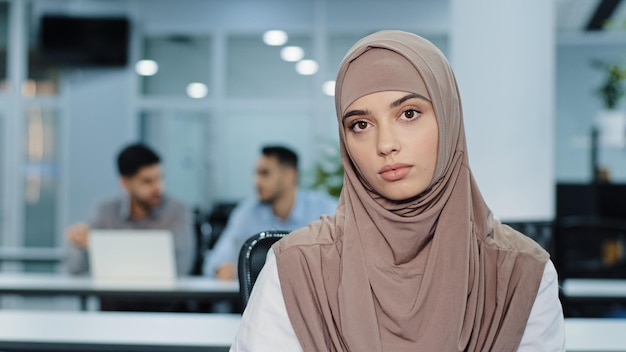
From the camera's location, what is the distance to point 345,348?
4.45ft

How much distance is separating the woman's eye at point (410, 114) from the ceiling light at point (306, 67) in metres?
7.98

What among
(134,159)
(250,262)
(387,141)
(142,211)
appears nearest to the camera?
(387,141)

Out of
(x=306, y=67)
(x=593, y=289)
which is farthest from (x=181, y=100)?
(x=593, y=289)

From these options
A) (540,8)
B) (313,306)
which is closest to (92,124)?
(540,8)

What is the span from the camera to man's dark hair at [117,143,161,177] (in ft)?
13.4

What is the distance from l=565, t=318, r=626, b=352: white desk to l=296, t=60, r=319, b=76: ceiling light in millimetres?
7096

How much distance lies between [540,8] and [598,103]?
7789 millimetres

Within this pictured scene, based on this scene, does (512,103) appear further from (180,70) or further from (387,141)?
(180,70)

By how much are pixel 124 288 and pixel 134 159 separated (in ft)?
3.24

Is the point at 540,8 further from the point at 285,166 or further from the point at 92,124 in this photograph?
the point at 92,124

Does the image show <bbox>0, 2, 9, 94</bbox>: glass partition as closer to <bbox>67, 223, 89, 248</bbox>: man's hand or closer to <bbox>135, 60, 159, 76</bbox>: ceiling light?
<bbox>135, 60, 159, 76</bbox>: ceiling light

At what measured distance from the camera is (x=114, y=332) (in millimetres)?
2227

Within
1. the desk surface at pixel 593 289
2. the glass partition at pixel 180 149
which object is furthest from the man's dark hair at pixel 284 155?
the glass partition at pixel 180 149

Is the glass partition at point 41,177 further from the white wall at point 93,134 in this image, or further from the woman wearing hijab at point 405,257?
the woman wearing hijab at point 405,257
